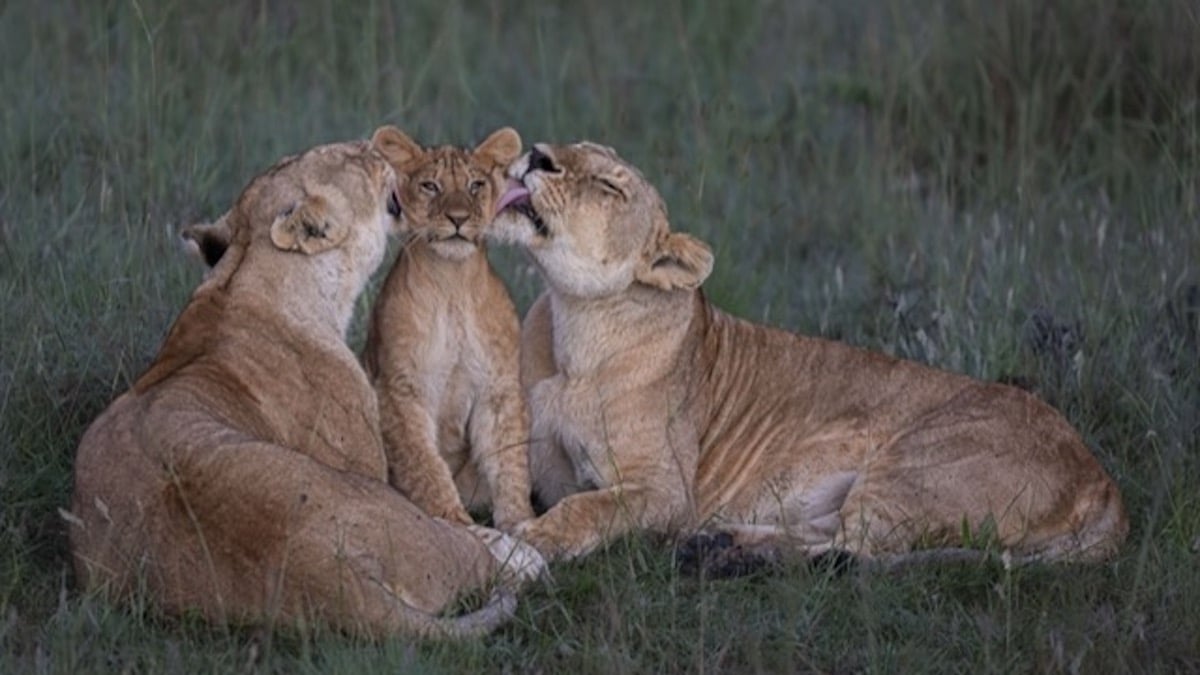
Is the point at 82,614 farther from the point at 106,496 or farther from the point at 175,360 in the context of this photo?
the point at 175,360

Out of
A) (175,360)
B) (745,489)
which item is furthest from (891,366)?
(175,360)

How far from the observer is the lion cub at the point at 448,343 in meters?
6.15

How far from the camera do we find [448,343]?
6.31 metres

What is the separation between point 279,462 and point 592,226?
145 cm

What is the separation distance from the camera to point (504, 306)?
21.0 ft

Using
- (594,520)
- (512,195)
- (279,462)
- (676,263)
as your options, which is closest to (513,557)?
(594,520)

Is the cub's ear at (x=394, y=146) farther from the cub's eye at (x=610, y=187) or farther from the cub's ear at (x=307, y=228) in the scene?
the cub's eye at (x=610, y=187)

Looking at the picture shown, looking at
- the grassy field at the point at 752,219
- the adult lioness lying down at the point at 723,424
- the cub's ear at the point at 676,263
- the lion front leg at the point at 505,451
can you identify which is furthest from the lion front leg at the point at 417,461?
the cub's ear at the point at 676,263

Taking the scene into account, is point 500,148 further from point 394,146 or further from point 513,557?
point 513,557

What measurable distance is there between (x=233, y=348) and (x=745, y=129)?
13.3 ft

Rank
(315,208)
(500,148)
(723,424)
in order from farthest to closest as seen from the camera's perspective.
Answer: (723,424)
(500,148)
(315,208)

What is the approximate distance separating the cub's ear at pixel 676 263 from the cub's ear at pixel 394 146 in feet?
2.36

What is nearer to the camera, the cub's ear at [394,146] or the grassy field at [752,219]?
the grassy field at [752,219]

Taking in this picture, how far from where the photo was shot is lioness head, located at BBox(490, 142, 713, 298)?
20.4 ft
